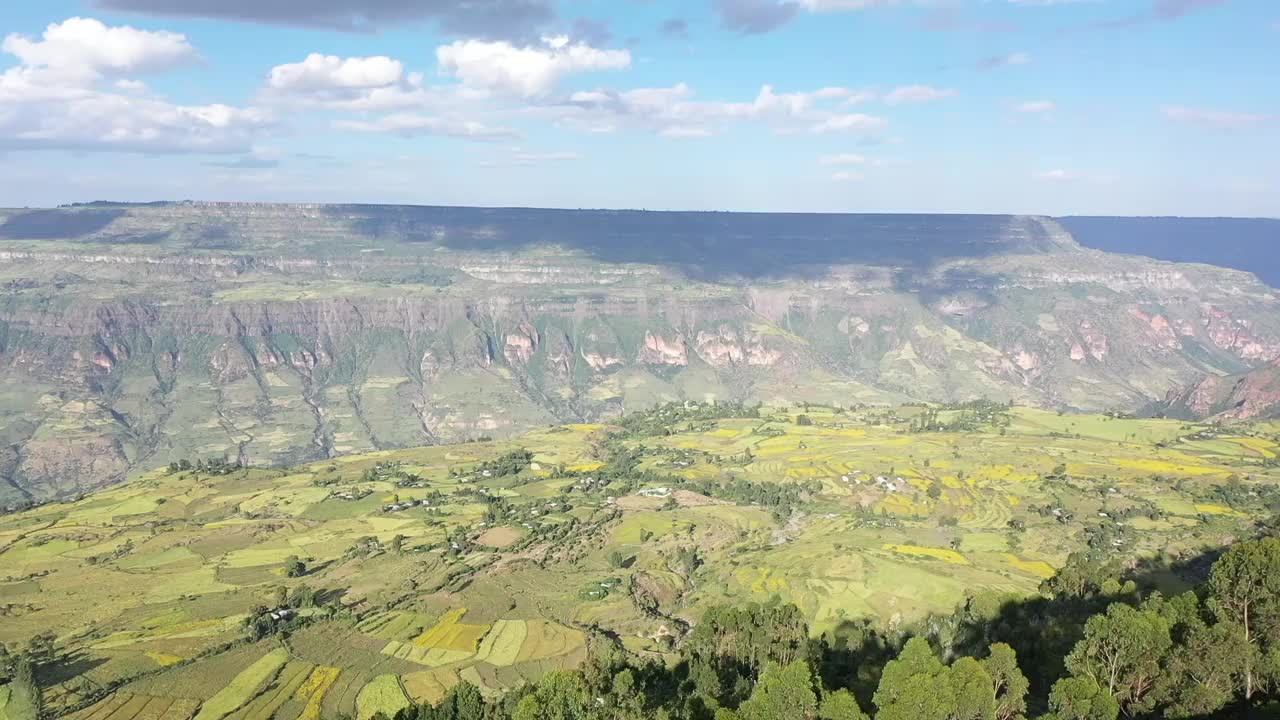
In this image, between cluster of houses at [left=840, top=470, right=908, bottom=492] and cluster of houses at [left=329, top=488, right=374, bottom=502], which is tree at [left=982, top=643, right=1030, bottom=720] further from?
cluster of houses at [left=329, top=488, right=374, bottom=502]

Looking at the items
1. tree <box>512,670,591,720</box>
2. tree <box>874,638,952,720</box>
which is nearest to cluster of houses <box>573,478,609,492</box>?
tree <box>512,670,591,720</box>

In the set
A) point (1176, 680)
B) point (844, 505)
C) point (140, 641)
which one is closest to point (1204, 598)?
point (1176, 680)

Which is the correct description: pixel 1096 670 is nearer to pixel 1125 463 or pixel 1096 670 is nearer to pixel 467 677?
pixel 467 677

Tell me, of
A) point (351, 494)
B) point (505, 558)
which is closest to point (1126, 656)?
point (505, 558)

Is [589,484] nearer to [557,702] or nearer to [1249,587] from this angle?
[557,702]

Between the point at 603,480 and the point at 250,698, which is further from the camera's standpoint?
the point at 603,480
